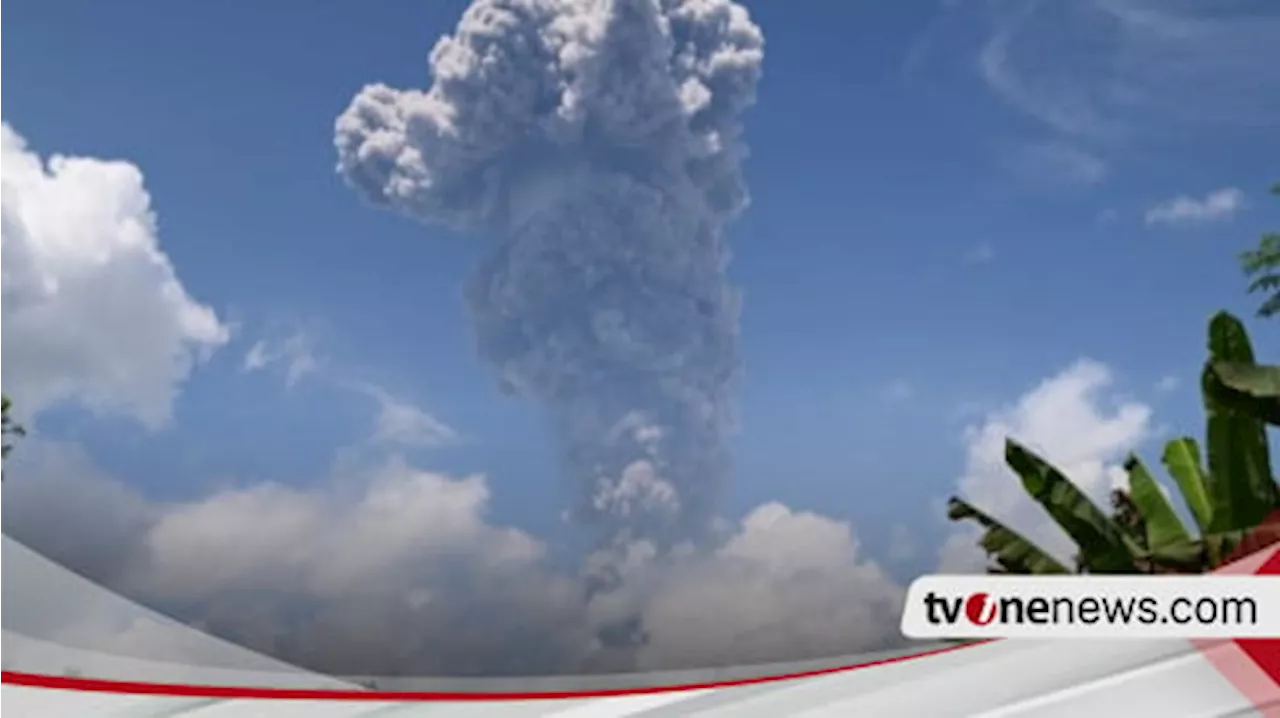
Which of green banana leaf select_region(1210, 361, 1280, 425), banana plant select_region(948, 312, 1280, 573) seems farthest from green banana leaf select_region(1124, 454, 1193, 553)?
green banana leaf select_region(1210, 361, 1280, 425)

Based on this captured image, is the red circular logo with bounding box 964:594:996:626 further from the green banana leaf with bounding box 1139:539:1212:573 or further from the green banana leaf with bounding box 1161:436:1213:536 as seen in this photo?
Result: the green banana leaf with bounding box 1161:436:1213:536

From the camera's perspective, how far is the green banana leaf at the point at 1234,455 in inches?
303

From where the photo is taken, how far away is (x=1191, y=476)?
8.72 metres

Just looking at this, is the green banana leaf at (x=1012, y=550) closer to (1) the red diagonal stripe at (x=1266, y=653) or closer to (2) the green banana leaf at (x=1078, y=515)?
(2) the green banana leaf at (x=1078, y=515)

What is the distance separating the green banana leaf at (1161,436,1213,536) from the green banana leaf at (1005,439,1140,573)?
0.54m

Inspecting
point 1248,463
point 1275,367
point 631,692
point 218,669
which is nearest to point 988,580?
point 631,692

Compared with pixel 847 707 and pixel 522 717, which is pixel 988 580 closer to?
pixel 847 707

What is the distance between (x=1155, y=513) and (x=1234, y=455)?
0.76 m

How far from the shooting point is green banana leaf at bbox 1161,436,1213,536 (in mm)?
8469

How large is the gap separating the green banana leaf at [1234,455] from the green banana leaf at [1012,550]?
3.16ft

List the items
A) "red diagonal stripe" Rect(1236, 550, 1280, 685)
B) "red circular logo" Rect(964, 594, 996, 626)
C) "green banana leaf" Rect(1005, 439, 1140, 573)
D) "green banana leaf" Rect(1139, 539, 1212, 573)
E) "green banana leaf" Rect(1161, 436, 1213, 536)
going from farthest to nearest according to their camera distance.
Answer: "green banana leaf" Rect(1161, 436, 1213, 536) < "green banana leaf" Rect(1005, 439, 1140, 573) < "green banana leaf" Rect(1139, 539, 1212, 573) < "red circular logo" Rect(964, 594, 996, 626) < "red diagonal stripe" Rect(1236, 550, 1280, 685)

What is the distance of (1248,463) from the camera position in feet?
25.9

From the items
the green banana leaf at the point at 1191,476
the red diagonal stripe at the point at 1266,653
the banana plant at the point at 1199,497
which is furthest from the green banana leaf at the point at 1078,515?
the red diagonal stripe at the point at 1266,653

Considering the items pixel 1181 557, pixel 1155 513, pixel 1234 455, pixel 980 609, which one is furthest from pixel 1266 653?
pixel 1155 513
